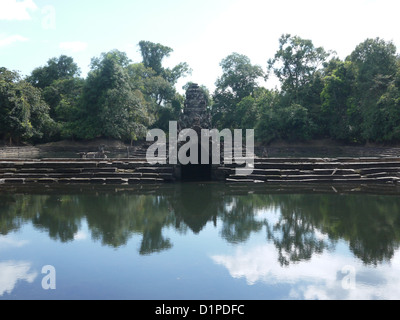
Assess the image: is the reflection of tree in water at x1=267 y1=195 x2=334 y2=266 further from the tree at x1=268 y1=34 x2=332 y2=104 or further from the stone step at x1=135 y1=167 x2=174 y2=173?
the tree at x1=268 y1=34 x2=332 y2=104

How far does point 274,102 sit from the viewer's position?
37.8 m

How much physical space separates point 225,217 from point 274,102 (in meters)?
31.5

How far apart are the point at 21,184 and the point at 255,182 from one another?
9002 mm

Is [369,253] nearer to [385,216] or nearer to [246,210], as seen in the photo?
[385,216]

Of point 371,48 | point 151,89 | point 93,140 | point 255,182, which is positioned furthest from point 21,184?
point 151,89

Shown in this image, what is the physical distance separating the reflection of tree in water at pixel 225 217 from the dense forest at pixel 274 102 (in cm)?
1952

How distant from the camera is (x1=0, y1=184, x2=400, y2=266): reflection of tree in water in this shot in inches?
245

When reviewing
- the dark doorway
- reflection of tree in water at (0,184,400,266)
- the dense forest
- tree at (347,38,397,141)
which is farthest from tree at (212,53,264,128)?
reflection of tree in water at (0,184,400,266)

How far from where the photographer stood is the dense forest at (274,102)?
1104 inches

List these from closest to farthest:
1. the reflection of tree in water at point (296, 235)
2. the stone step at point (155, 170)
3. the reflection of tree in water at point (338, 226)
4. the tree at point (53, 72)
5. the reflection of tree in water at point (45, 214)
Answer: the reflection of tree in water at point (296, 235) → the reflection of tree in water at point (338, 226) → the reflection of tree in water at point (45, 214) → the stone step at point (155, 170) → the tree at point (53, 72)

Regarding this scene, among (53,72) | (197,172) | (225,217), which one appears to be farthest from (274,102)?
(225,217)

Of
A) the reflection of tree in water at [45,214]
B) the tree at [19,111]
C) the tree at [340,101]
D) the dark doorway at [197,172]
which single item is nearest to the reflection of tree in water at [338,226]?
the reflection of tree in water at [45,214]

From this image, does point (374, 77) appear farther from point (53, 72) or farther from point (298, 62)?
point (53, 72)

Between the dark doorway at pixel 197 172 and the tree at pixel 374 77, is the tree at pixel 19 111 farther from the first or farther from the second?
the tree at pixel 374 77
